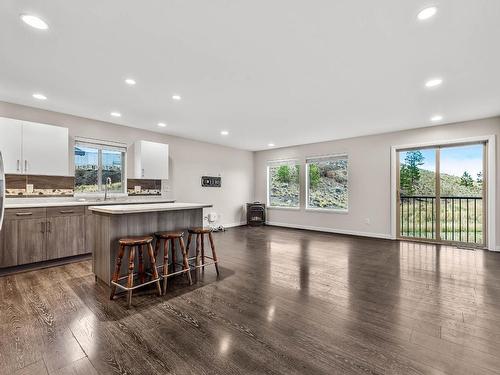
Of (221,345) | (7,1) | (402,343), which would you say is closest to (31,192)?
(7,1)

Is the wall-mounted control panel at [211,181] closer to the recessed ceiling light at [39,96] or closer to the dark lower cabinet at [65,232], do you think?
the dark lower cabinet at [65,232]

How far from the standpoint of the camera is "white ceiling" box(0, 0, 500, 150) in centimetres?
189

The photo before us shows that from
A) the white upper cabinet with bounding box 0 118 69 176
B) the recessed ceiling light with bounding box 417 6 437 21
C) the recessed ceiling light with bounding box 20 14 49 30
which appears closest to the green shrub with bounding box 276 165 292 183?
the white upper cabinet with bounding box 0 118 69 176

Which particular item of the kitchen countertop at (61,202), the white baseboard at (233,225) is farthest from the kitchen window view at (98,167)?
the white baseboard at (233,225)

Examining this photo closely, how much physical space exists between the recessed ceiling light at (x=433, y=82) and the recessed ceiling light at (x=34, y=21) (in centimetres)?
412

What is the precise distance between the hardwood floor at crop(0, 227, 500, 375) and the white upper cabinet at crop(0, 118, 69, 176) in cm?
161

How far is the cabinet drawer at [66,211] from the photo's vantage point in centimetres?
367

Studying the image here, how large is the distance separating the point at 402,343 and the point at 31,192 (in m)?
5.39

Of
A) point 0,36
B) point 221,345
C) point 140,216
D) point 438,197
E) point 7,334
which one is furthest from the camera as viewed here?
point 438,197

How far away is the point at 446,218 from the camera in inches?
201

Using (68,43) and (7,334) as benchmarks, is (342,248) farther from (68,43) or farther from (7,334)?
(68,43)

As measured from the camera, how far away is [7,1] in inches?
71.1

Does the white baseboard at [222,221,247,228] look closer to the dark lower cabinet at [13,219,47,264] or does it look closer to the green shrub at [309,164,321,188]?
the green shrub at [309,164,321,188]

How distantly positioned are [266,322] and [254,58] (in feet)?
8.47
